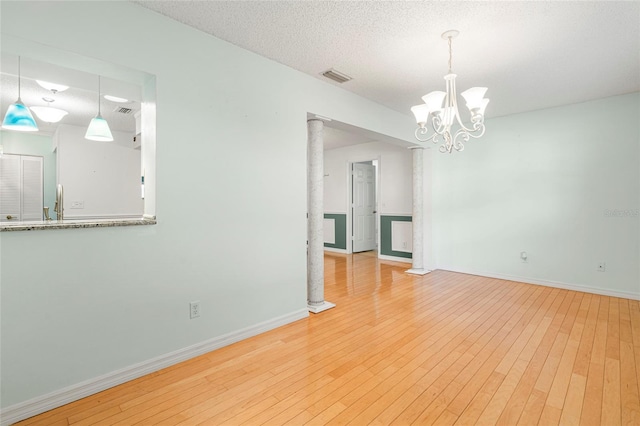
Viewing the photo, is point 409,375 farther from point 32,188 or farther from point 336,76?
point 32,188

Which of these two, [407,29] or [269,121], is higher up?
[407,29]

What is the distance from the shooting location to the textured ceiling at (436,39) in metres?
2.20

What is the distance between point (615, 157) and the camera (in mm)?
4027

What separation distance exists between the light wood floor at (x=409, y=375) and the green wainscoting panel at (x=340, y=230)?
3.92m

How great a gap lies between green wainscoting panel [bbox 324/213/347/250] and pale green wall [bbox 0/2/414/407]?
13.8 feet

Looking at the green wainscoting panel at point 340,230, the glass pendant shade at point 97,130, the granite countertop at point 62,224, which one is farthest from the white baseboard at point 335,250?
the granite countertop at point 62,224

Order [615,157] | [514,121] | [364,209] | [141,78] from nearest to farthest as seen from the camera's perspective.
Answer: [141,78] < [615,157] < [514,121] < [364,209]

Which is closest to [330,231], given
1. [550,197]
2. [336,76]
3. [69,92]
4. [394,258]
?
[394,258]

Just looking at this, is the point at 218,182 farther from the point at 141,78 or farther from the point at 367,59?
the point at 367,59

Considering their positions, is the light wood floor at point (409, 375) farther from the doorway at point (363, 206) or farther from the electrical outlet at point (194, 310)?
the doorway at point (363, 206)

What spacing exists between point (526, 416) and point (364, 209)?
20.0ft

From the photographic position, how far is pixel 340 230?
7.59 m

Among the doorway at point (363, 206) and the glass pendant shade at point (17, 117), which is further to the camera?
the doorway at point (363, 206)

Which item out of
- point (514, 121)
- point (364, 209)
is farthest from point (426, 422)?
point (364, 209)
